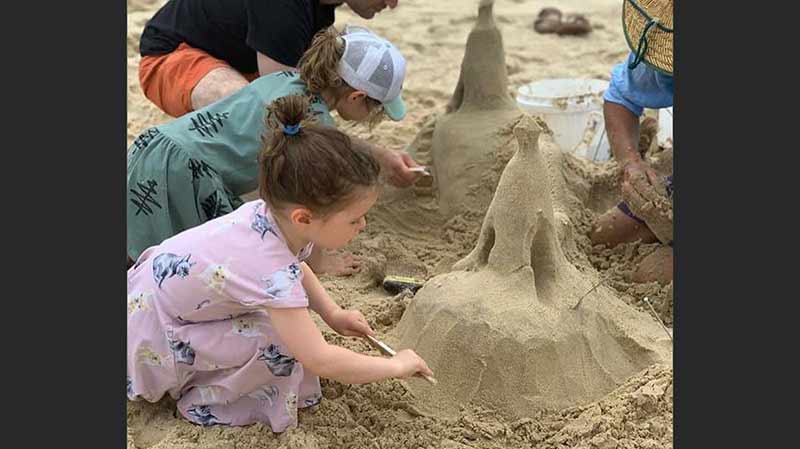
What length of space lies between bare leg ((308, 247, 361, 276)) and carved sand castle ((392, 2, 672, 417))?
0.59m

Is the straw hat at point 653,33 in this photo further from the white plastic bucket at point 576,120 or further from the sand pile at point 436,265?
the white plastic bucket at point 576,120

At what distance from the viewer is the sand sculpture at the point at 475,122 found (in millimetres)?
3604

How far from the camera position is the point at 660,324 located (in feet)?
9.57

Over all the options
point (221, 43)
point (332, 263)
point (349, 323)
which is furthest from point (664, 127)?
point (349, 323)

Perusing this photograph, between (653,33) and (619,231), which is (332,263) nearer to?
(619,231)

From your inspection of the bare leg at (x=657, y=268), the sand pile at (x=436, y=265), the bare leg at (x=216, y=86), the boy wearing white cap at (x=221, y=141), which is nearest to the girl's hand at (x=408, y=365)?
the sand pile at (x=436, y=265)

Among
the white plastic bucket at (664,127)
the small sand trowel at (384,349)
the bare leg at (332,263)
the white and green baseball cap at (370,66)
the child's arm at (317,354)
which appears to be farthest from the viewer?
the white plastic bucket at (664,127)

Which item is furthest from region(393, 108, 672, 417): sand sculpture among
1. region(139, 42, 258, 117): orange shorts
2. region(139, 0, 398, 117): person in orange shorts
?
region(139, 42, 258, 117): orange shorts

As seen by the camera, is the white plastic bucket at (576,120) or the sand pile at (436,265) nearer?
the sand pile at (436,265)

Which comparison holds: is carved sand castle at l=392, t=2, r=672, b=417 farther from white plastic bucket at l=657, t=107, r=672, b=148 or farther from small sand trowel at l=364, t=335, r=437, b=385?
white plastic bucket at l=657, t=107, r=672, b=148

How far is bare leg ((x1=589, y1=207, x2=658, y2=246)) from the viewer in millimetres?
3416

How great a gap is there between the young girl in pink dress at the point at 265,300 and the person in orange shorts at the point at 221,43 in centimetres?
92

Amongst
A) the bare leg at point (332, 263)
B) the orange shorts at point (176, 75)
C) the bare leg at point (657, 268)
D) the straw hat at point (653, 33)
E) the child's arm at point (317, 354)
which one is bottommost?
the bare leg at point (332, 263)

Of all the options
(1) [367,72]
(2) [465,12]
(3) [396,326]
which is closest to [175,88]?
(1) [367,72]
